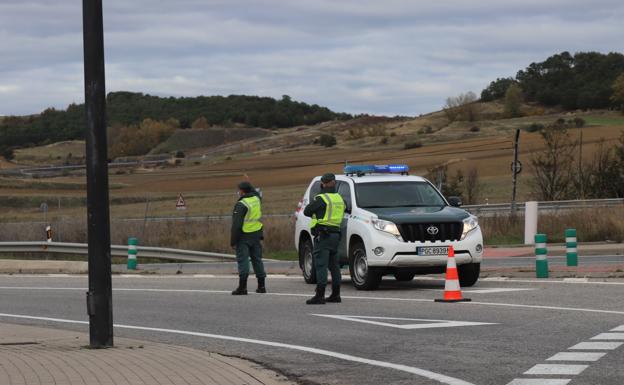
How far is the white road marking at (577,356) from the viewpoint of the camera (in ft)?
35.2

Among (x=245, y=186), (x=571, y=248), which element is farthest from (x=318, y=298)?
(x=571, y=248)

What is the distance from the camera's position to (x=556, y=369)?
1016 cm

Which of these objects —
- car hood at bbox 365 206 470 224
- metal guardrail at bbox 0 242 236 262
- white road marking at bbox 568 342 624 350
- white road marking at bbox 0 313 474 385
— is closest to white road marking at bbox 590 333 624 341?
white road marking at bbox 568 342 624 350

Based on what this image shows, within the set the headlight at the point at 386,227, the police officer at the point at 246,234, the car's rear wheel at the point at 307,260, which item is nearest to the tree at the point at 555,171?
the car's rear wheel at the point at 307,260

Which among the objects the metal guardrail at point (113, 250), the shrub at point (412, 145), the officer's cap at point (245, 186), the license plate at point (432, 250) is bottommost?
the metal guardrail at point (113, 250)

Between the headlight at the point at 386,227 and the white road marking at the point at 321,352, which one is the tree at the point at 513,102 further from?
the white road marking at the point at 321,352

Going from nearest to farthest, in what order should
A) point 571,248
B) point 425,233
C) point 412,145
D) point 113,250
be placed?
point 425,233 → point 571,248 → point 113,250 → point 412,145

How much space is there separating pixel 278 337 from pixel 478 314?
9.34ft

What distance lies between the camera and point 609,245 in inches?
1243

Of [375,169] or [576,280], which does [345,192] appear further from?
[576,280]

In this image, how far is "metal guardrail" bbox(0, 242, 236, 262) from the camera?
31.5 meters

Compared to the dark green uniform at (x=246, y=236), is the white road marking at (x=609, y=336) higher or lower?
lower

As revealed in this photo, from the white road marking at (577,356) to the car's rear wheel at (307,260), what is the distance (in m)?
10.5

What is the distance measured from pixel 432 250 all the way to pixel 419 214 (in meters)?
0.70
